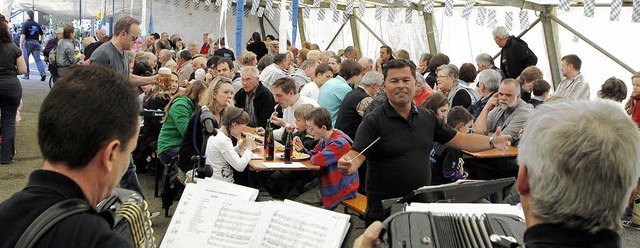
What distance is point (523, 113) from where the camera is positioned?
238 inches

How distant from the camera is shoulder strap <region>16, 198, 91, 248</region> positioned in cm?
130

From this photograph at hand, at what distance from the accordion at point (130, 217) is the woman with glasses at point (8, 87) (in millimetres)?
6560

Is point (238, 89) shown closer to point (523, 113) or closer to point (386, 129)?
point (523, 113)

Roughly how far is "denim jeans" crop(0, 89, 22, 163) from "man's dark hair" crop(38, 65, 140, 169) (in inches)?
271

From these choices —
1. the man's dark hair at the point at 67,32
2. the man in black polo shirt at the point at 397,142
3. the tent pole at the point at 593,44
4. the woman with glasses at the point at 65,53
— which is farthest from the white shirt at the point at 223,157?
the man's dark hair at the point at 67,32

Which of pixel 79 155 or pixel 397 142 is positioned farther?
pixel 397 142

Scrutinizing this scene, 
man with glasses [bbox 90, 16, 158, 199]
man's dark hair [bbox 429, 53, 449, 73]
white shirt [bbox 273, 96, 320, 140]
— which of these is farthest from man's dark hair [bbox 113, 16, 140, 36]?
man's dark hair [bbox 429, 53, 449, 73]

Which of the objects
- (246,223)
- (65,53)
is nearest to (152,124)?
(246,223)

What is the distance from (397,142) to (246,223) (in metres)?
1.65

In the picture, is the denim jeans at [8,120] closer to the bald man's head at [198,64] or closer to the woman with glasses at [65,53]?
the bald man's head at [198,64]

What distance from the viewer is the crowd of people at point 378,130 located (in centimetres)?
143

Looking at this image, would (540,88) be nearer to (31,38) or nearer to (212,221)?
(212,221)

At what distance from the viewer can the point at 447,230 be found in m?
1.76

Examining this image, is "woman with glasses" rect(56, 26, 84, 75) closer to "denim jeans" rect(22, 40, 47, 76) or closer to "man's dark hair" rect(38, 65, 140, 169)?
"denim jeans" rect(22, 40, 47, 76)
